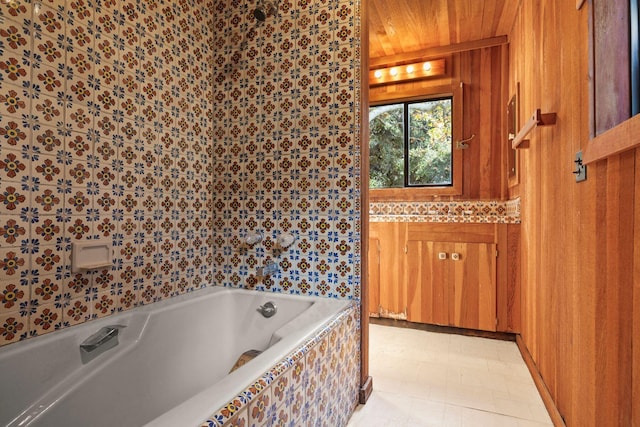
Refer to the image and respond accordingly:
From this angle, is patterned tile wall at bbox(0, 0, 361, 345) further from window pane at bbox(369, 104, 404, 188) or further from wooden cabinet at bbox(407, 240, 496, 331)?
window pane at bbox(369, 104, 404, 188)

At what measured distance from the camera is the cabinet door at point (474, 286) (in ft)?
8.37

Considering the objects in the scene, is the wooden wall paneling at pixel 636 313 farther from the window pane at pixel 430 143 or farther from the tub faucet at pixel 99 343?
the window pane at pixel 430 143

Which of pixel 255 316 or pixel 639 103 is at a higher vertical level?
pixel 639 103

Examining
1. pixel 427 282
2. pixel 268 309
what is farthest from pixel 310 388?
pixel 427 282

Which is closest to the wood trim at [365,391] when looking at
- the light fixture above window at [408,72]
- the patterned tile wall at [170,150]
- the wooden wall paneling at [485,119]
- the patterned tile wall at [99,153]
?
the patterned tile wall at [170,150]

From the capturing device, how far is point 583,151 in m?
1.15

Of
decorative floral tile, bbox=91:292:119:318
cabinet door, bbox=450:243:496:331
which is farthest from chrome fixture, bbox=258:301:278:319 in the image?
cabinet door, bbox=450:243:496:331

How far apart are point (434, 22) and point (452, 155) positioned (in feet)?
3.45

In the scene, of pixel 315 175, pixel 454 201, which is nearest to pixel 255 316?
pixel 315 175

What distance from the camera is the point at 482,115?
2734 millimetres

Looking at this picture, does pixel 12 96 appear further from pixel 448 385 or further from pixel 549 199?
pixel 448 385

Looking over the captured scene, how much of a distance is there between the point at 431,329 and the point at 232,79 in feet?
7.91

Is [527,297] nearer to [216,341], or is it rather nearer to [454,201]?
[454,201]

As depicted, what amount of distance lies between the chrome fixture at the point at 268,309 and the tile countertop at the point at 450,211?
1.49 m
